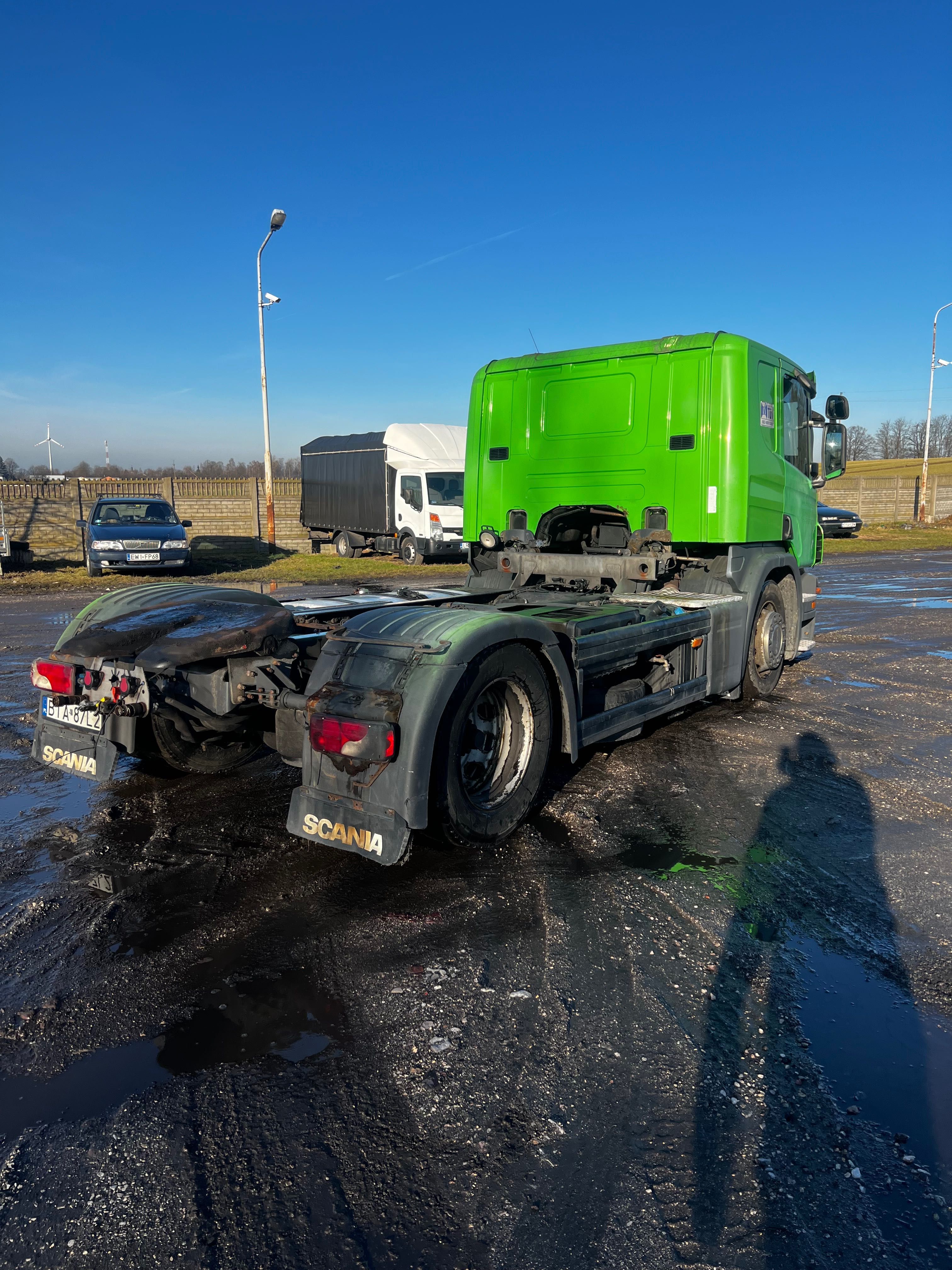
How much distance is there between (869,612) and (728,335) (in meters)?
7.86

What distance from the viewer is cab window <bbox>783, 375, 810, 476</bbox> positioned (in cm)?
749

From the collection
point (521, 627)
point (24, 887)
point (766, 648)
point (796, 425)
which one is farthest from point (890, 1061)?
point (796, 425)

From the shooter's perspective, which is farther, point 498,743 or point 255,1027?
point 498,743

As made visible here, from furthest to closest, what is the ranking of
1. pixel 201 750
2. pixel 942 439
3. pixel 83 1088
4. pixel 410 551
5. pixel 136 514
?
pixel 942 439, pixel 410 551, pixel 136 514, pixel 201 750, pixel 83 1088

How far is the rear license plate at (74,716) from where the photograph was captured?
425 centimetres

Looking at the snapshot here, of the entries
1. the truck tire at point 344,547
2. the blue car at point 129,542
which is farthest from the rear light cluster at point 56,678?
the truck tire at point 344,547

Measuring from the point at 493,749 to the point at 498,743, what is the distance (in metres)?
0.04

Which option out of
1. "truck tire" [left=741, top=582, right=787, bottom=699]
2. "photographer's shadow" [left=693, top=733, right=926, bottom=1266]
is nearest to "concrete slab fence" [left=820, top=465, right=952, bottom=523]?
"truck tire" [left=741, top=582, right=787, bottom=699]

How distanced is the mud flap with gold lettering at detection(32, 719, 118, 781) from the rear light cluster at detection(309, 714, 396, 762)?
1.09 m

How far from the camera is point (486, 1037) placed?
282 cm

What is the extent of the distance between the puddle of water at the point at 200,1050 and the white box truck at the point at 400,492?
1742cm

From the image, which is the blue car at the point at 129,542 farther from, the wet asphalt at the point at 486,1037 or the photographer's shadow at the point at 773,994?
the photographer's shadow at the point at 773,994

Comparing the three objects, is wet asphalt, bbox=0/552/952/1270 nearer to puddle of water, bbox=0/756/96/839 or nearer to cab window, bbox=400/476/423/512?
puddle of water, bbox=0/756/96/839

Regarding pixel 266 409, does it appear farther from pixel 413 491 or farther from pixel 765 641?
pixel 765 641
